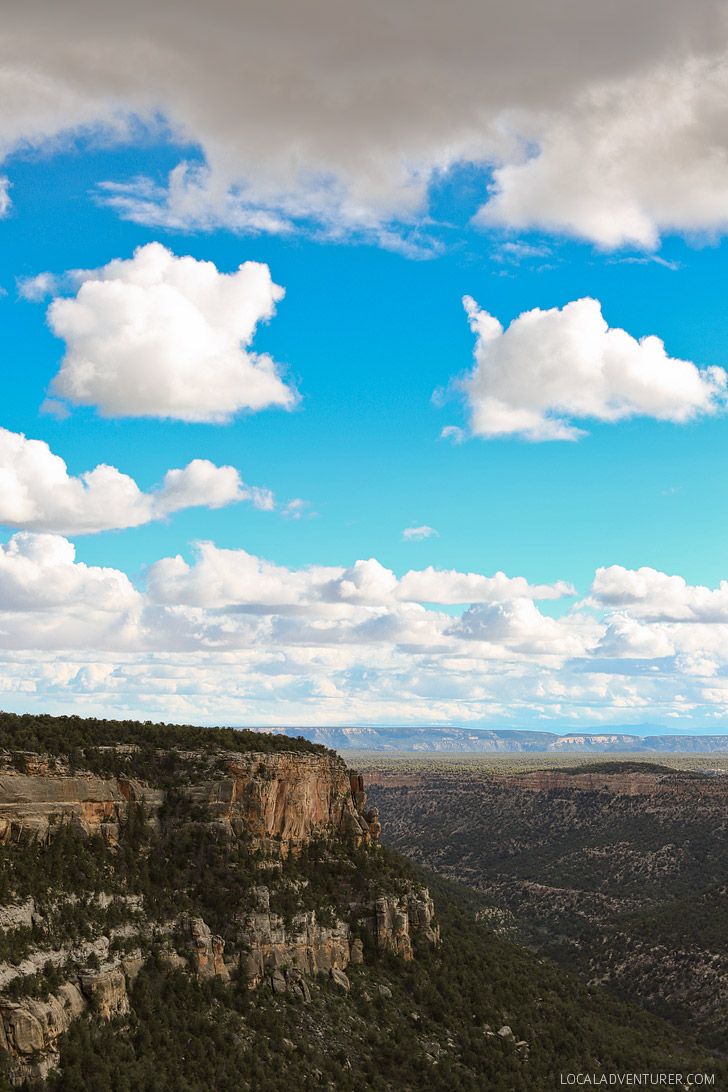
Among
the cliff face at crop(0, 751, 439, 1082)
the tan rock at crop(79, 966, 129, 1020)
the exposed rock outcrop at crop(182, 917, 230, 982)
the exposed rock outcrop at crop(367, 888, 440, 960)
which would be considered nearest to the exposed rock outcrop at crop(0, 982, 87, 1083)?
the cliff face at crop(0, 751, 439, 1082)

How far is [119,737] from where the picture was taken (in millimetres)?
77562

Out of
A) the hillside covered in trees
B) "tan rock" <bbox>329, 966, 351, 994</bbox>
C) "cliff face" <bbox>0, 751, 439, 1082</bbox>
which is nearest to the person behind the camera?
"cliff face" <bbox>0, 751, 439, 1082</bbox>

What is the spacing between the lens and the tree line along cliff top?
6894 centimetres

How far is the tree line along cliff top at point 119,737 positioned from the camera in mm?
68938

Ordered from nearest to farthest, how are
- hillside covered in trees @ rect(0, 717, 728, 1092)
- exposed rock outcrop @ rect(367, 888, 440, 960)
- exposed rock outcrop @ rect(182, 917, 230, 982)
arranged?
hillside covered in trees @ rect(0, 717, 728, 1092), exposed rock outcrop @ rect(182, 917, 230, 982), exposed rock outcrop @ rect(367, 888, 440, 960)

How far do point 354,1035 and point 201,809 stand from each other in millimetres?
20945

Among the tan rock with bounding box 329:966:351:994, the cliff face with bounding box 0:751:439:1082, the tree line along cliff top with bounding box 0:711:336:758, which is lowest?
the tan rock with bounding box 329:966:351:994

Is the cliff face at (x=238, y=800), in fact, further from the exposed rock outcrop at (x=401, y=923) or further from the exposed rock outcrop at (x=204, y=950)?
the exposed rock outcrop at (x=204, y=950)

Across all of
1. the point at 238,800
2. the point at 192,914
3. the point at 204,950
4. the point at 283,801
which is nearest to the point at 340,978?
the point at 204,950

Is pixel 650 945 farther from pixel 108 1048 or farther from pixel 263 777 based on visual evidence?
pixel 108 1048

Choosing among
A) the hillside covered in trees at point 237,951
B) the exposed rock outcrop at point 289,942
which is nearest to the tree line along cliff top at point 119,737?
the hillside covered in trees at point 237,951

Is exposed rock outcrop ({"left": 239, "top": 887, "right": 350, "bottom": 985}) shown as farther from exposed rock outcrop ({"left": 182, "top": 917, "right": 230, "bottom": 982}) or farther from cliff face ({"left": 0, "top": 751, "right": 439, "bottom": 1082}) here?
exposed rock outcrop ({"left": 182, "top": 917, "right": 230, "bottom": 982})

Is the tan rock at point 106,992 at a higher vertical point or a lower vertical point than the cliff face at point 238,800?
lower

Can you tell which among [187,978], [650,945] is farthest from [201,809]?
[650,945]
